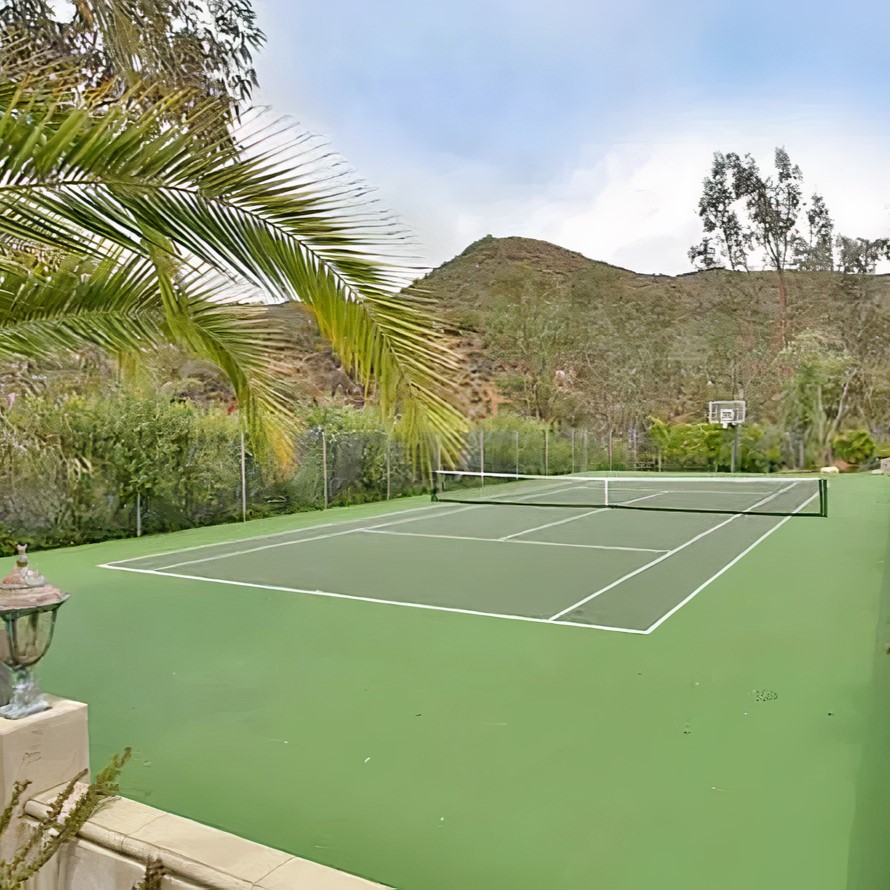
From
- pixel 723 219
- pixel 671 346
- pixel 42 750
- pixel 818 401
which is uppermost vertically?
pixel 723 219

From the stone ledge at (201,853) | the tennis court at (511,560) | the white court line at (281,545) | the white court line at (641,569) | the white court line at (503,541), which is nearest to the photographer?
the stone ledge at (201,853)

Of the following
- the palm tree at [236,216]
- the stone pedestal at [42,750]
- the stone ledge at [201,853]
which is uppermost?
the palm tree at [236,216]

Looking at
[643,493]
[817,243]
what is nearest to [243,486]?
[643,493]

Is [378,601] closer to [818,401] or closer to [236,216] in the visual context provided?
[236,216]

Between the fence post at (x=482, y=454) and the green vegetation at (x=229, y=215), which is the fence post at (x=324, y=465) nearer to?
the fence post at (x=482, y=454)

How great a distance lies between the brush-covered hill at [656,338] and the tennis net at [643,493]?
319 inches

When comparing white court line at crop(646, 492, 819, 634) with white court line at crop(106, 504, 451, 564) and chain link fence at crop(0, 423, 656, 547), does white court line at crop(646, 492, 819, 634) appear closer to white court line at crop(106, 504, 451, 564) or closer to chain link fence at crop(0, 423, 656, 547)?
chain link fence at crop(0, 423, 656, 547)

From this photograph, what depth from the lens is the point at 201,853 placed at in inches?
75.6

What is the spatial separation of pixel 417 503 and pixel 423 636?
9073 mm

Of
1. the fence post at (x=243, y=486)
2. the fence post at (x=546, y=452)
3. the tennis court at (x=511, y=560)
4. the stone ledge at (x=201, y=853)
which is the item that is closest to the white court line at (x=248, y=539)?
the tennis court at (x=511, y=560)

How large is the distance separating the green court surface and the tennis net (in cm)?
542

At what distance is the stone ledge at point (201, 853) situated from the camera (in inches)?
71.7

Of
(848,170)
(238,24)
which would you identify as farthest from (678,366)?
(238,24)

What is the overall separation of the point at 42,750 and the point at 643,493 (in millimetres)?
14502
